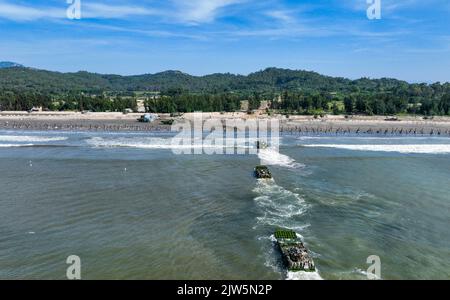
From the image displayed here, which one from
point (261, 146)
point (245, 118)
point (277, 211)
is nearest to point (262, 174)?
point (277, 211)

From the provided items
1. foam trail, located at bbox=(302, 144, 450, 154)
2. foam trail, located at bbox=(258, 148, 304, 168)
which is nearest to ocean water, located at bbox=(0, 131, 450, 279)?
foam trail, located at bbox=(258, 148, 304, 168)

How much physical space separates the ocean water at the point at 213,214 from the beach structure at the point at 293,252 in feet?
2.04

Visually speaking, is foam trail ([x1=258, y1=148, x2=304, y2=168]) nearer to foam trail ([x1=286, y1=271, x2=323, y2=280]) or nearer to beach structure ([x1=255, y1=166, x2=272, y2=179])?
beach structure ([x1=255, y1=166, x2=272, y2=179])

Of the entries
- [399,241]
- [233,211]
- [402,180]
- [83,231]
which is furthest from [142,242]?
[402,180]

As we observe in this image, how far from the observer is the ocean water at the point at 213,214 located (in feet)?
89.5

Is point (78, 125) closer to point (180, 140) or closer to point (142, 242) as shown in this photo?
point (180, 140)

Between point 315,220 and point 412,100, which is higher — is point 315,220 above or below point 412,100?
below

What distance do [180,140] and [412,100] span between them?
139388mm

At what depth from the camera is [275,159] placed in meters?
65.3

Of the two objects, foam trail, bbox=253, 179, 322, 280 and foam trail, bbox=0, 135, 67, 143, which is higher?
foam trail, bbox=0, 135, 67, 143

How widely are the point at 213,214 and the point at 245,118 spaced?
95.7 meters

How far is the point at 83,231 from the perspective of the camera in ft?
107

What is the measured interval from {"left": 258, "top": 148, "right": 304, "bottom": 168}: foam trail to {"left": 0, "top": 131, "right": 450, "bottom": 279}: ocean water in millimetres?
337

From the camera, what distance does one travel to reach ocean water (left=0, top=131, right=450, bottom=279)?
89.5 ft
